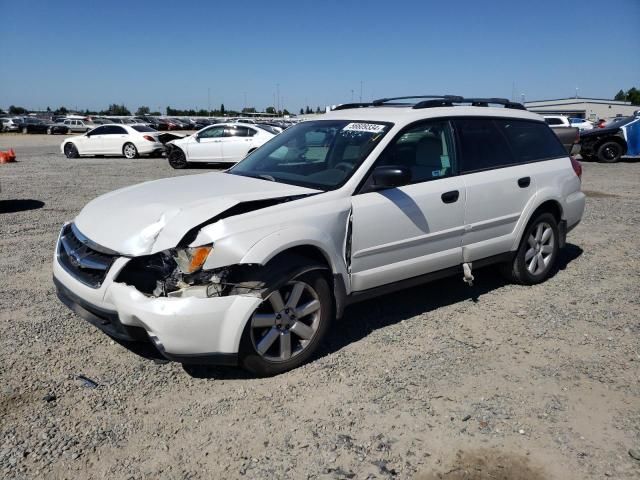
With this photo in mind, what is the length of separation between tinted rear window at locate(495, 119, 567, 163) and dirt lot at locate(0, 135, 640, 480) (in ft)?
4.57

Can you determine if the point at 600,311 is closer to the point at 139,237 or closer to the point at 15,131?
the point at 139,237

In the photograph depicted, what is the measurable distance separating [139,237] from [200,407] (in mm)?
1097

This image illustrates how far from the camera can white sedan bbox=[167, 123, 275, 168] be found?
17.2 meters

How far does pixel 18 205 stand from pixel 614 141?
18511 mm

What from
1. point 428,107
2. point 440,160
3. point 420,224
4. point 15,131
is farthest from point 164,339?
point 15,131

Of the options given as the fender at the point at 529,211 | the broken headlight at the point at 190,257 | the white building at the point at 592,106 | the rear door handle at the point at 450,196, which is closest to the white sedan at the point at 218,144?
the fender at the point at 529,211

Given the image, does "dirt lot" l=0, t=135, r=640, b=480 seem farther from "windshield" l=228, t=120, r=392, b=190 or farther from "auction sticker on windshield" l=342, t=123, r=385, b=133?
"auction sticker on windshield" l=342, t=123, r=385, b=133

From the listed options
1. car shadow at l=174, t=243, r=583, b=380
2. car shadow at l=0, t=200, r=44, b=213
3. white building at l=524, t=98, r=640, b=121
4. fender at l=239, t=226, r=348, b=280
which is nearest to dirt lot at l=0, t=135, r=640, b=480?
car shadow at l=174, t=243, r=583, b=380

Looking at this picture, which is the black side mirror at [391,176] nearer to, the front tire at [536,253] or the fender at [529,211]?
the fender at [529,211]

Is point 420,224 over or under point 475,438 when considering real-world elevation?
over

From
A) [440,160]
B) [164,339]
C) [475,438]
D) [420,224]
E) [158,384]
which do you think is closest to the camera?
[475,438]

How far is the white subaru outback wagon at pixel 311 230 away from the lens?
3.28m

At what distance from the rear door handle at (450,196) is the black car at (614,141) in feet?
57.1

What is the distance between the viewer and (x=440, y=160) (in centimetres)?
458
